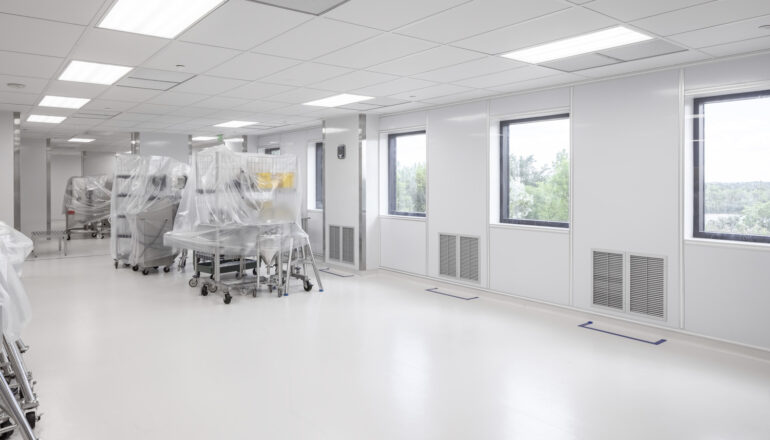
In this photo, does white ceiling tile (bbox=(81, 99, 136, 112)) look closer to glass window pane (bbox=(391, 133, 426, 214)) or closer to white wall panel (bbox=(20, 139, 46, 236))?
glass window pane (bbox=(391, 133, 426, 214))

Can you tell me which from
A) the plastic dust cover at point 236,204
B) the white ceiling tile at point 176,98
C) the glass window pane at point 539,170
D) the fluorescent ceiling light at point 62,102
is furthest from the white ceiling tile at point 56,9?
the glass window pane at point 539,170

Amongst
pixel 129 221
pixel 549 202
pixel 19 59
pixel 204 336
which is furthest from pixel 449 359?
pixel 129 221

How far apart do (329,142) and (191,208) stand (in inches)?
99.8

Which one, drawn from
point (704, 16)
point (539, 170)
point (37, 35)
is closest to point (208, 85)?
point (37, 35)

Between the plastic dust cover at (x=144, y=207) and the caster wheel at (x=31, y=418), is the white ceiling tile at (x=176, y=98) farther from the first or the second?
the caster wheel at (x=31, y=418)

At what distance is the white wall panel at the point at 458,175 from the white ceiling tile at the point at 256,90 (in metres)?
2.09

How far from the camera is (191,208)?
5969 mm

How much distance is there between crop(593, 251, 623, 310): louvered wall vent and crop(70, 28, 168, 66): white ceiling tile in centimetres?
422

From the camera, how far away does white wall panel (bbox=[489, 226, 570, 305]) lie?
518cm

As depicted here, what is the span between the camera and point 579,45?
12.2 ft

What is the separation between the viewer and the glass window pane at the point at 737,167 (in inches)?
154

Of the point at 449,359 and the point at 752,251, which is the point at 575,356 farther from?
the point at 752,251

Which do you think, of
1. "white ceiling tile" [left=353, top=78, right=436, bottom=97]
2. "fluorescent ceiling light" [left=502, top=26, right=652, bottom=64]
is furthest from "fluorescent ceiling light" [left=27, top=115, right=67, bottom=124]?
"fluorescent ceiling light" [left=502, top=26, right=652, bottom=64]

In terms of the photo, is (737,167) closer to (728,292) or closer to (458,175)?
(728,292)
